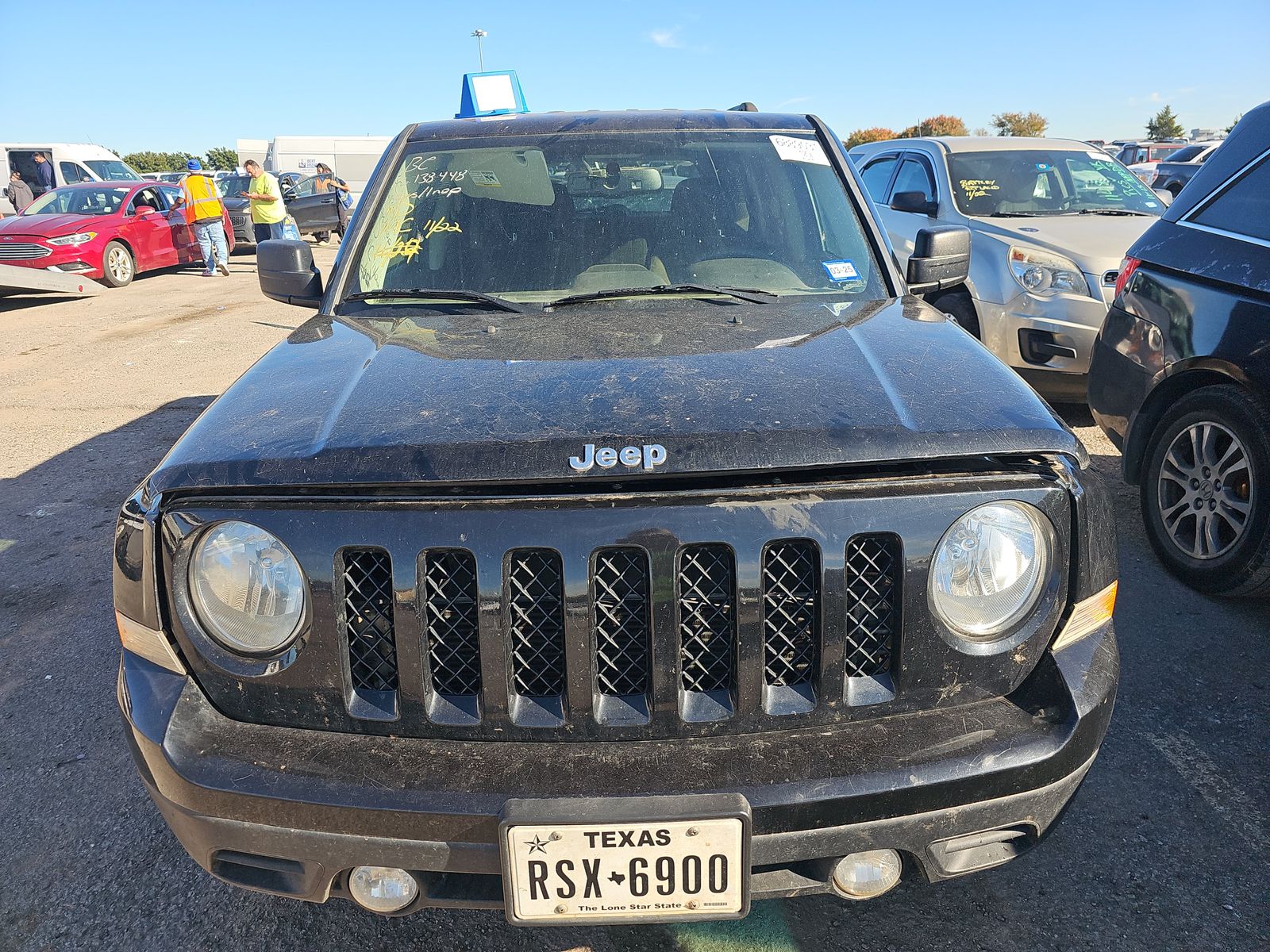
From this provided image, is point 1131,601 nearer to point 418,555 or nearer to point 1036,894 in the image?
point 1036,894

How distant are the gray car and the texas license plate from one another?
145 inches

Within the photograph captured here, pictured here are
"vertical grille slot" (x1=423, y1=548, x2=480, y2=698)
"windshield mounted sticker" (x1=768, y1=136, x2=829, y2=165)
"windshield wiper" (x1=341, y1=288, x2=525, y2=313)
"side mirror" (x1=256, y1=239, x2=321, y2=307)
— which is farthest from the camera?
"side mirror" (x1=256, y1=239, x2=321, y2=307)

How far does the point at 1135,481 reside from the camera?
158 inches

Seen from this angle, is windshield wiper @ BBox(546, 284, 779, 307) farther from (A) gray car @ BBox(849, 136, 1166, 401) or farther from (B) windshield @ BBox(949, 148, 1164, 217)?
(B) windshield @ BBox(949, 148, 1164, 217)

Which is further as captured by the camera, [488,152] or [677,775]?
[488,152]

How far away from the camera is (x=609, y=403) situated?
1.78 metres

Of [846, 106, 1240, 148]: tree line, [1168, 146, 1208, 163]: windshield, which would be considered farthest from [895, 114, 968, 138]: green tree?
[1168, 146, 1208, 163]: windshield

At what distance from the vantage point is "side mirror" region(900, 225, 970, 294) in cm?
308

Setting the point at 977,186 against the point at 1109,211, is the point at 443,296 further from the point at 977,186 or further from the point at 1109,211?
the point at 1109,211

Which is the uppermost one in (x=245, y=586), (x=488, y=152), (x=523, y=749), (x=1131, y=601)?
(x=488, y=152)

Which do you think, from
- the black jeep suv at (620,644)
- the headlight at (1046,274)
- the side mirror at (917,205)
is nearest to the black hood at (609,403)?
the black jeep suv at (620,644)

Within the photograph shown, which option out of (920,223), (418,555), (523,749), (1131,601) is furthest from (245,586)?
(920,223)

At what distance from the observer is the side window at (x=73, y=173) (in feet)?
61.6

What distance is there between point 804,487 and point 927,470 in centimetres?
24
